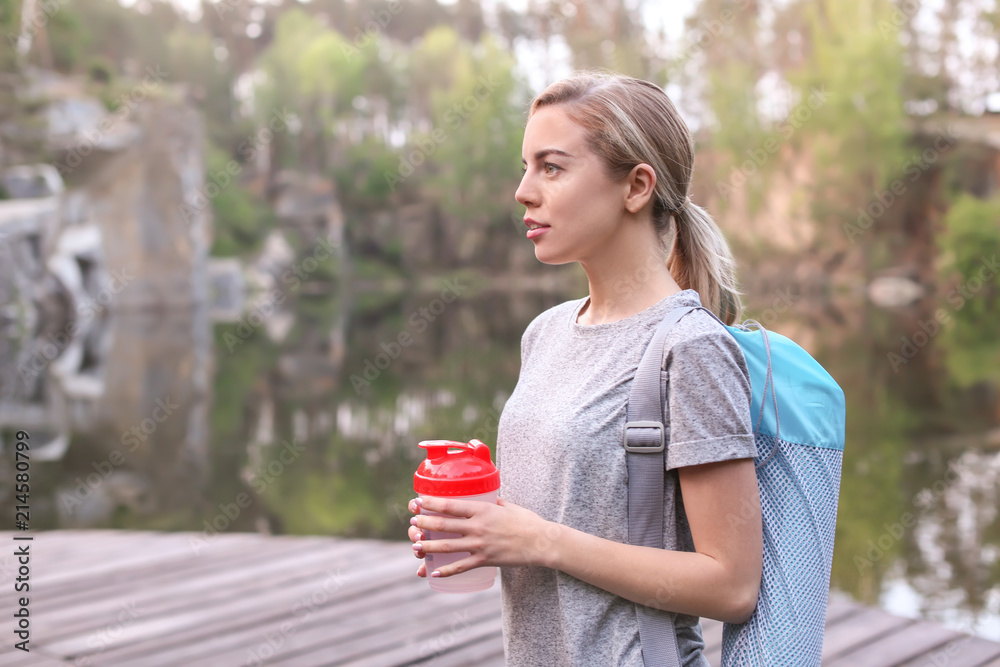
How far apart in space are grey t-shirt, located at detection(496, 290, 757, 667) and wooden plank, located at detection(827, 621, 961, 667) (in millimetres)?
1386

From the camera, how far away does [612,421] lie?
48.9 inches

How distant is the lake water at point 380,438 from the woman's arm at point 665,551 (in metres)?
2.72

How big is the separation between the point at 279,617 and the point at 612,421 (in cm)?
196

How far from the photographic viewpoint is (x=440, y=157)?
40.9 meters

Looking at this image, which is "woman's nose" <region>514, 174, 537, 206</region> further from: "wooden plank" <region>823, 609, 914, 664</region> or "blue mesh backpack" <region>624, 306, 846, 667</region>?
"wooden plank" <region>823, 609, 914, 664</region>

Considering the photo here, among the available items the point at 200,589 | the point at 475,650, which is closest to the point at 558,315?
the point at 475,650

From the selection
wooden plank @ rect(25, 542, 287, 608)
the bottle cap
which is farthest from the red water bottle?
wooden plank @ rect(25, 542, 287, 608)

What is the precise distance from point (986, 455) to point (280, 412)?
684 centimetres

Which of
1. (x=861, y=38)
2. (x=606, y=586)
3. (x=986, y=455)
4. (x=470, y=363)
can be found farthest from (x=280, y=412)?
(x=861, y=38)

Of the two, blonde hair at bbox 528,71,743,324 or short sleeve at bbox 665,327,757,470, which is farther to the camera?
blonde hair at bbox 528,71,743,324

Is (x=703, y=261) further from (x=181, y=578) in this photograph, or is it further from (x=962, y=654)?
(x=181, y=578)

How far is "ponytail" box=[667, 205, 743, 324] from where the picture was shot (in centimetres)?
143

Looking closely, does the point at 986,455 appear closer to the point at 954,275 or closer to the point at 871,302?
the point at 871,302

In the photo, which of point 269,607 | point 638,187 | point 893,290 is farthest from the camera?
point 893,290
